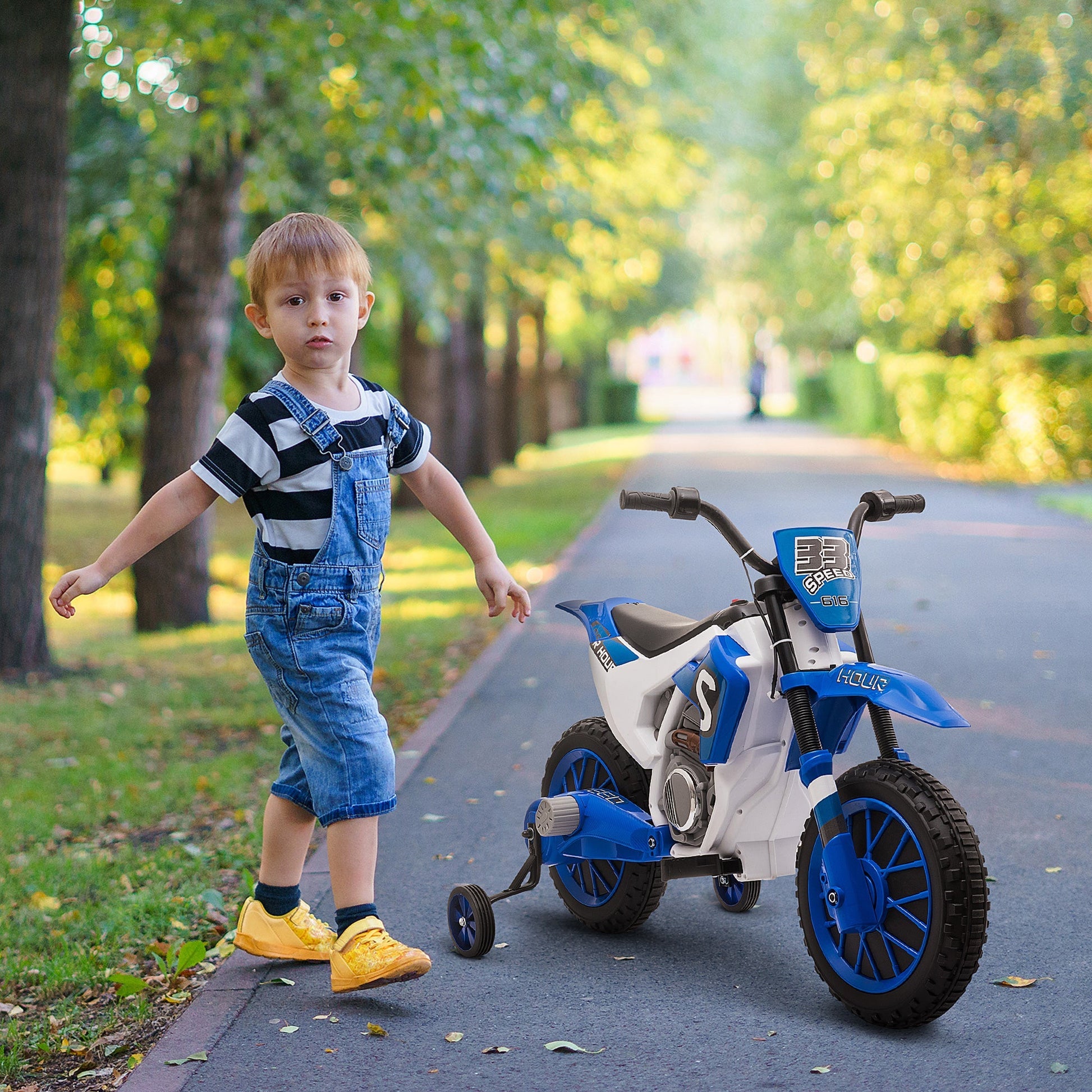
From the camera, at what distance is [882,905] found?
3.22 m

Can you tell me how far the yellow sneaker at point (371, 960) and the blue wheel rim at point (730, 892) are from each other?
→ 1137 mm

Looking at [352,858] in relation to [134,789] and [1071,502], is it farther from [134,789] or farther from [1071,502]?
[1071,502]

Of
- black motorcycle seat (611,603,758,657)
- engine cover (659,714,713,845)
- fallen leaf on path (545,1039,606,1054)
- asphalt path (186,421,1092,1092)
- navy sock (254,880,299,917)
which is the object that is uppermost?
black motorcycle seat (611,603,758,657)

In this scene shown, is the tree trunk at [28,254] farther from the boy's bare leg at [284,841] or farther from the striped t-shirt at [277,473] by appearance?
the striped t-shirt at [277,473]

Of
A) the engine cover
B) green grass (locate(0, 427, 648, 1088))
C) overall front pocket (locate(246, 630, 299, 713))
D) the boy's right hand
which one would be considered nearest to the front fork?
the engine cover

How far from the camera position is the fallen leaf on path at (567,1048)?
11.0 feet

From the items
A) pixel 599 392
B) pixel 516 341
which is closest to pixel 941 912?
pixel 516 341

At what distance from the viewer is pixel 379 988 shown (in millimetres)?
3758

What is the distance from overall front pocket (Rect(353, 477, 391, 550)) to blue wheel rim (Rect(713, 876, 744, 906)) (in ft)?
5.12

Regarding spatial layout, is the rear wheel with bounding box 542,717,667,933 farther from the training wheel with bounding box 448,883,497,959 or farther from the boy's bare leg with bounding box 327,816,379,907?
the boy's bare leg with bounding box 327,816,379,907

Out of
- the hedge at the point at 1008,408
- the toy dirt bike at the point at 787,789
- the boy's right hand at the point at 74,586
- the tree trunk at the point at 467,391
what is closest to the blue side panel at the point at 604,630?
the toy dirt bike at the point at 787,789

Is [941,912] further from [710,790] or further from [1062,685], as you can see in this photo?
[1062,685]

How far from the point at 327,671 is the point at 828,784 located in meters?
1.25

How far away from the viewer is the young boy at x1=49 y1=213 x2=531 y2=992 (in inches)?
137
